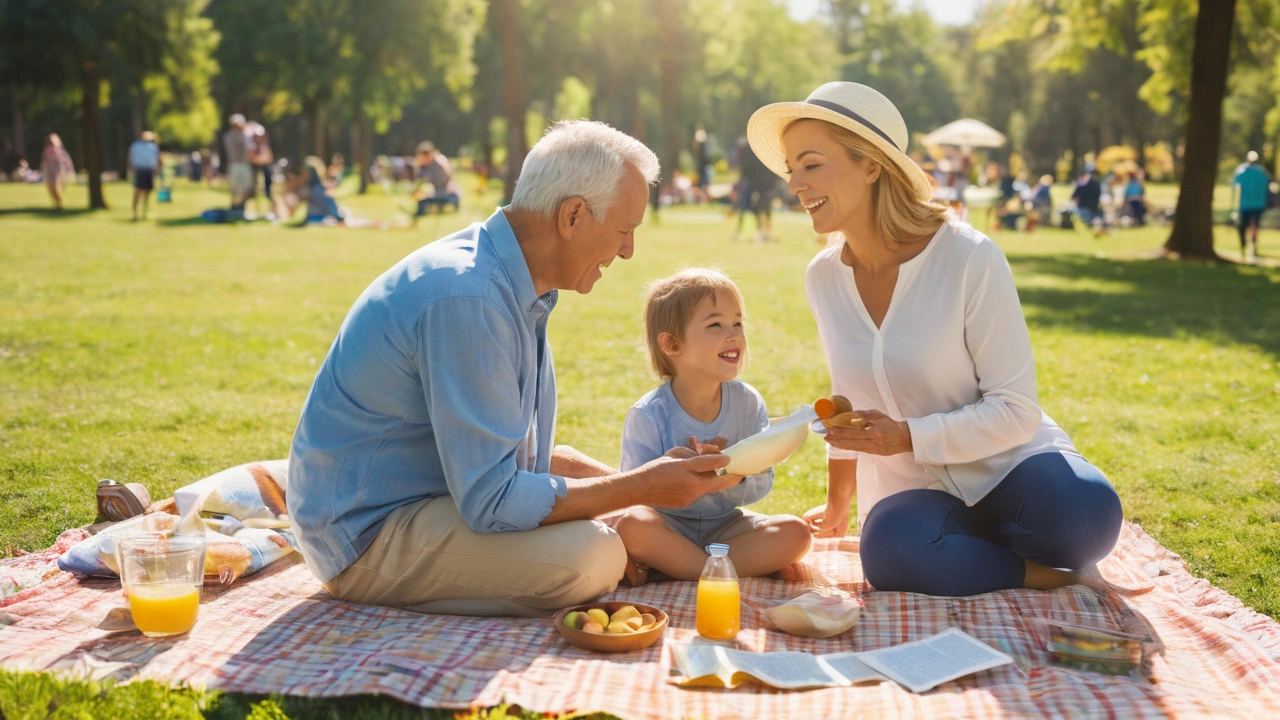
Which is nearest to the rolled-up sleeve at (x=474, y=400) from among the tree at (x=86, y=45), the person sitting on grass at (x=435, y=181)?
the person sitting on grass at (x=435, y=181)

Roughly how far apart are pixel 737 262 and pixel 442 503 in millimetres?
14221

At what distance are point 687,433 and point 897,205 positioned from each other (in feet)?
3.80

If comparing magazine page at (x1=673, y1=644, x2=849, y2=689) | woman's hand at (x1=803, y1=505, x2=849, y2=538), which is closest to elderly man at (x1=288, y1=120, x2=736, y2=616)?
magazine page at (x1=673, y1=644, x2=849, y2=689)

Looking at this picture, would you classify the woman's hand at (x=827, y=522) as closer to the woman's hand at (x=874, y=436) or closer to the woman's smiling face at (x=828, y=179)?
the woman's hand at (x=874, y=436)

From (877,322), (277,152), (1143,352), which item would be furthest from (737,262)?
(277,152)

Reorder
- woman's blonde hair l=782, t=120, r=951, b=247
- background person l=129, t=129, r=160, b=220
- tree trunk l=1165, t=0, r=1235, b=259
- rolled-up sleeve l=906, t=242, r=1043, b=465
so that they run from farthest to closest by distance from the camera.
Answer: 1. background person l=129, t=129, r=160, b=220
2. tree trunk l=1165, t=0, r=1235, b=259
3. woman's blonde hair l=782, t=120, r=951, b=247
4. rolled-up sleeve l=906, t=242, r=1043, b=465

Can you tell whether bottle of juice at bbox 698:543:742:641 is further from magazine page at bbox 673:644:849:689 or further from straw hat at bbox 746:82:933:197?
straw hat at bbox 746:82:933:197

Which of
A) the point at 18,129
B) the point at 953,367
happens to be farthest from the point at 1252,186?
the point at 18,129

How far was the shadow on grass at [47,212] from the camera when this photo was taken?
2509 cm

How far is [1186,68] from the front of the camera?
71.6ft

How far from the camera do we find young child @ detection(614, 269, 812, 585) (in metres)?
4.20

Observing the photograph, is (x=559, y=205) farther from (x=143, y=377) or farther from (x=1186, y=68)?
(x=1186, y=68)

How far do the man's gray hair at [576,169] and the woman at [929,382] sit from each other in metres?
0.92

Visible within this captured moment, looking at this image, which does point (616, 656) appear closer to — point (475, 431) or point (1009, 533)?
point (475, 431)
